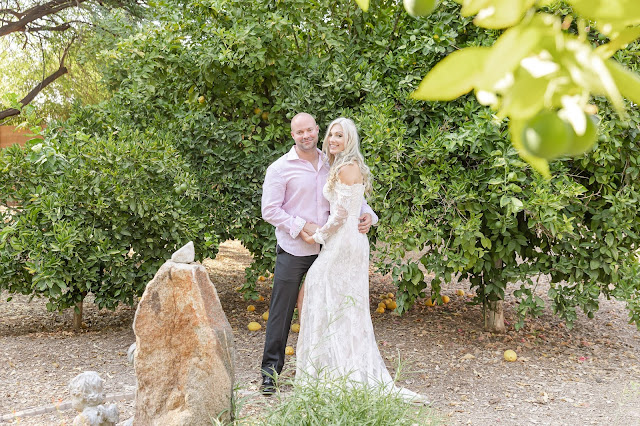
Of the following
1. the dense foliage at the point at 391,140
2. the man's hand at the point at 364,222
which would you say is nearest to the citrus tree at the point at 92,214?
the dense foliage at the point at 391,140

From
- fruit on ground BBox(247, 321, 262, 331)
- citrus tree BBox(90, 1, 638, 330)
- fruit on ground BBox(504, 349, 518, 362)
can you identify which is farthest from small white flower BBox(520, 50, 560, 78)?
fruit on ground BBox(247, 321, 262, 331)

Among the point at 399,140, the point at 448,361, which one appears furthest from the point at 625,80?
the point at 448,361

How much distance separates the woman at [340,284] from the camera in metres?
3.94

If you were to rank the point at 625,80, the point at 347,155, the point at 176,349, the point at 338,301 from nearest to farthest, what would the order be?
1. the point at 625,80
2. the point at 176,349
3. the point at 347,155
4. the point at 338,301

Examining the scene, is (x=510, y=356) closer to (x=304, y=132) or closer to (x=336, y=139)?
(x=336, y=139)

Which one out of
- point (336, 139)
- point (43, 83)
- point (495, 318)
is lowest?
point (495, 318)

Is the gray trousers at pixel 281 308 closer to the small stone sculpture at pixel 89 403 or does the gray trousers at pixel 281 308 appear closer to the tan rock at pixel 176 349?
the tan rock at pixel 176 349

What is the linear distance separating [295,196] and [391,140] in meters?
1.04

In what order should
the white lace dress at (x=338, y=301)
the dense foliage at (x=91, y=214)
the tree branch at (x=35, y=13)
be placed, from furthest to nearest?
the tree branch at (x=35, y=13), the dense foliage at (x=91, y=214), the white lace dress at (x=338, y=301)

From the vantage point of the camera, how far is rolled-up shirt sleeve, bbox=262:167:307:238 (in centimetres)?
409

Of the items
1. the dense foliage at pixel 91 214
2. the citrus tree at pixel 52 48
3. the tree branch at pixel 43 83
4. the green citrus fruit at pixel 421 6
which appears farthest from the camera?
the tree branch at pixel 43 83

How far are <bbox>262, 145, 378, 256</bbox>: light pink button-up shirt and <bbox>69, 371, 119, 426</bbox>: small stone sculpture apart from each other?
1505 mm

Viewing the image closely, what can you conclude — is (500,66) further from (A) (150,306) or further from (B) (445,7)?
(B) (445,7)

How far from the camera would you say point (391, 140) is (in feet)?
15.6
